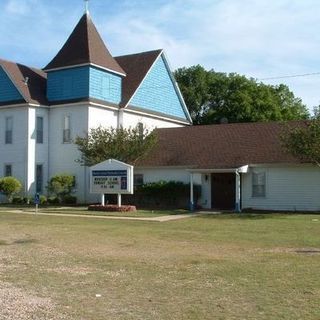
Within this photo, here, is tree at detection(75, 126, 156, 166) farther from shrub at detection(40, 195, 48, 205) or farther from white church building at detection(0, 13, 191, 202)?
shrub at detection(40, 195, 48, 205)

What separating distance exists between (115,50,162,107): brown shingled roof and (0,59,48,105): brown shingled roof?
18.5 feet

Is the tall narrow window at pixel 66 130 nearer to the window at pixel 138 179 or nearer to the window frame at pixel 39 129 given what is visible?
the window frame at pixel 39 129

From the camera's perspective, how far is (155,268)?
11953mm

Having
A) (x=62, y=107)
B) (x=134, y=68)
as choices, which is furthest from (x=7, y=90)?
(x=134, y=68)

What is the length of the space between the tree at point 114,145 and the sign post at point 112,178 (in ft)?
7.73

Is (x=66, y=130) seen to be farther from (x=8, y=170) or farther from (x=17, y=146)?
(x=8, y=170)

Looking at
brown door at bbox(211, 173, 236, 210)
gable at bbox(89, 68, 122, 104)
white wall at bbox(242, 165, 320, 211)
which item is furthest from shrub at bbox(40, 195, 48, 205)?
white wall at bbox(242, 165, 320, 211)

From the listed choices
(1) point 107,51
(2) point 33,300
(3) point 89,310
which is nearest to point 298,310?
(3) point 89,310

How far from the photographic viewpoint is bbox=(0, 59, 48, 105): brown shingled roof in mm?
38344

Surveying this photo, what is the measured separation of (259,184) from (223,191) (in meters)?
2.40

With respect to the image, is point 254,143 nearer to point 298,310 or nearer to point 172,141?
point 172,141

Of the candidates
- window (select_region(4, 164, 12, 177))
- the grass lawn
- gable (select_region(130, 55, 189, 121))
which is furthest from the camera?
gable (select_region(130, 55, 189, 121))

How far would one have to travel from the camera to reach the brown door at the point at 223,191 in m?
34.0

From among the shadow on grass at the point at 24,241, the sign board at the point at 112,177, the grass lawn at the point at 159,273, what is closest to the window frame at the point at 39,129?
the sign board at the point at 112,177
